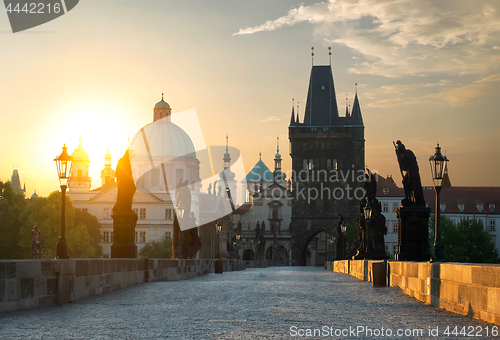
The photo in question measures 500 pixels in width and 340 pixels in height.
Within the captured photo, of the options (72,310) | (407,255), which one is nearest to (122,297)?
(72,310)

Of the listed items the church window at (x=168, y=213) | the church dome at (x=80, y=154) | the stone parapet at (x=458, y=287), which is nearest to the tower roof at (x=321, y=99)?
the church window at (x=168, y=213)

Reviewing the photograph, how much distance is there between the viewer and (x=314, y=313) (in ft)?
32.9

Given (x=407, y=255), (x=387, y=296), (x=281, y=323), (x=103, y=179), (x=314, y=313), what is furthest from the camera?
(x=103, y=179)

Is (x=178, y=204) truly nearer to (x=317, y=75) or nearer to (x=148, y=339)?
(x=148, y=339)

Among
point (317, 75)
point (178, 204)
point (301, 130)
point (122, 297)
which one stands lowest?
point (122, 297)

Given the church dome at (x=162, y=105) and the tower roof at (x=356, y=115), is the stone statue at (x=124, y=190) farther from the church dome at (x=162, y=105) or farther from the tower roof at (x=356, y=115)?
the church dome at (x=162, y=105)

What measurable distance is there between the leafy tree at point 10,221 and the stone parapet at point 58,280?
5420 centimetres

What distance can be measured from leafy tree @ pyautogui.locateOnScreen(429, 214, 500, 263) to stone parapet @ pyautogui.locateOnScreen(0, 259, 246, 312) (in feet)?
196

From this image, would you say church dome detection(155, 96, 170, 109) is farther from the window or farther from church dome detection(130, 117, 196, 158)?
the window

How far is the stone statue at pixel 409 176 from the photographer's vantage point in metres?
18.8

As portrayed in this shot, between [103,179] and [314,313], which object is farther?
[103,179]

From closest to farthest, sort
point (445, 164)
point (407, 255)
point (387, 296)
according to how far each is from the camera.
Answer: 1. point (387, 296)
2. point (445, 164)
3. point (407, 255)

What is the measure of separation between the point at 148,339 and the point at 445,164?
38.2 feet

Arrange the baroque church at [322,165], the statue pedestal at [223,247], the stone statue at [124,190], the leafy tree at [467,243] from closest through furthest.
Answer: the stone statue at [124,190], the statue pedestal at [223,247], the leafy tree at [467,243], the baroque church at [322,165]
